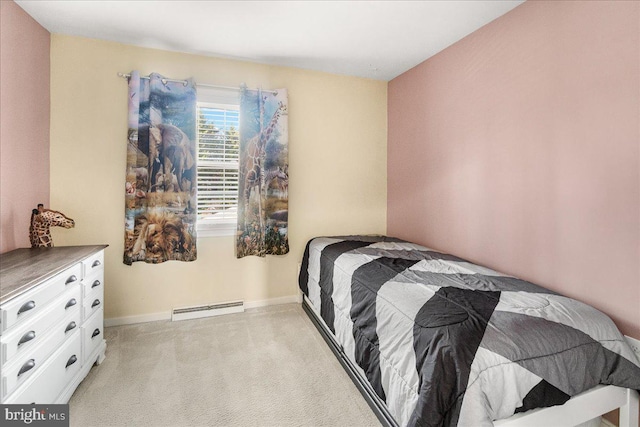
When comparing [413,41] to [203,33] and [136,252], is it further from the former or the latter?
[136,252]

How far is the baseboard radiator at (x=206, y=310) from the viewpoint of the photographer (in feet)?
9.59

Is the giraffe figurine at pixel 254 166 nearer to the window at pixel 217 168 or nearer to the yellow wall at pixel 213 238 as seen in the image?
the window at pixel 217 168

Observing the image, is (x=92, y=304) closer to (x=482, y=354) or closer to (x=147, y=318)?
(x=147, y=318)

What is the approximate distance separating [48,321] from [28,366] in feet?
0.78

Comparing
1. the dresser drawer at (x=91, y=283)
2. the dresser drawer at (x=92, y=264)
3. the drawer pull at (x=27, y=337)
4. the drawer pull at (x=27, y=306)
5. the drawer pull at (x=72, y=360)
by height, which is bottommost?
A: the drawer pull at (x=72, y=360)

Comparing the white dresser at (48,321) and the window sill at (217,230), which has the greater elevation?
the window sill at (217,230)

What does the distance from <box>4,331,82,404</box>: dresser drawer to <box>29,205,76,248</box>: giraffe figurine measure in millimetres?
788

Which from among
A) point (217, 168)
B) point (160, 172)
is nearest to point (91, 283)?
point (160, 172)

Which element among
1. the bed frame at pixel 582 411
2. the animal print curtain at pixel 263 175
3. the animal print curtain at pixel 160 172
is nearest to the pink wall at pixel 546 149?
the bed frame at pixel 582 411

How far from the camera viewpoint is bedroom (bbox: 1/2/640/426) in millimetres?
1674

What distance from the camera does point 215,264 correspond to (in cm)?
308

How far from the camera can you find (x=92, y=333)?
206 cm

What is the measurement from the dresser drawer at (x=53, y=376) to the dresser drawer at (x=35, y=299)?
0.97ft

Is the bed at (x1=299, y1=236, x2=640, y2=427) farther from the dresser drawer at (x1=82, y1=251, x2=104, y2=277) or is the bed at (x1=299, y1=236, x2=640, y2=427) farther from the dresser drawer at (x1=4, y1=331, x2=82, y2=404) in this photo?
the dresser drawer at (x1=82, y1=251, x2=104, y2=277)
